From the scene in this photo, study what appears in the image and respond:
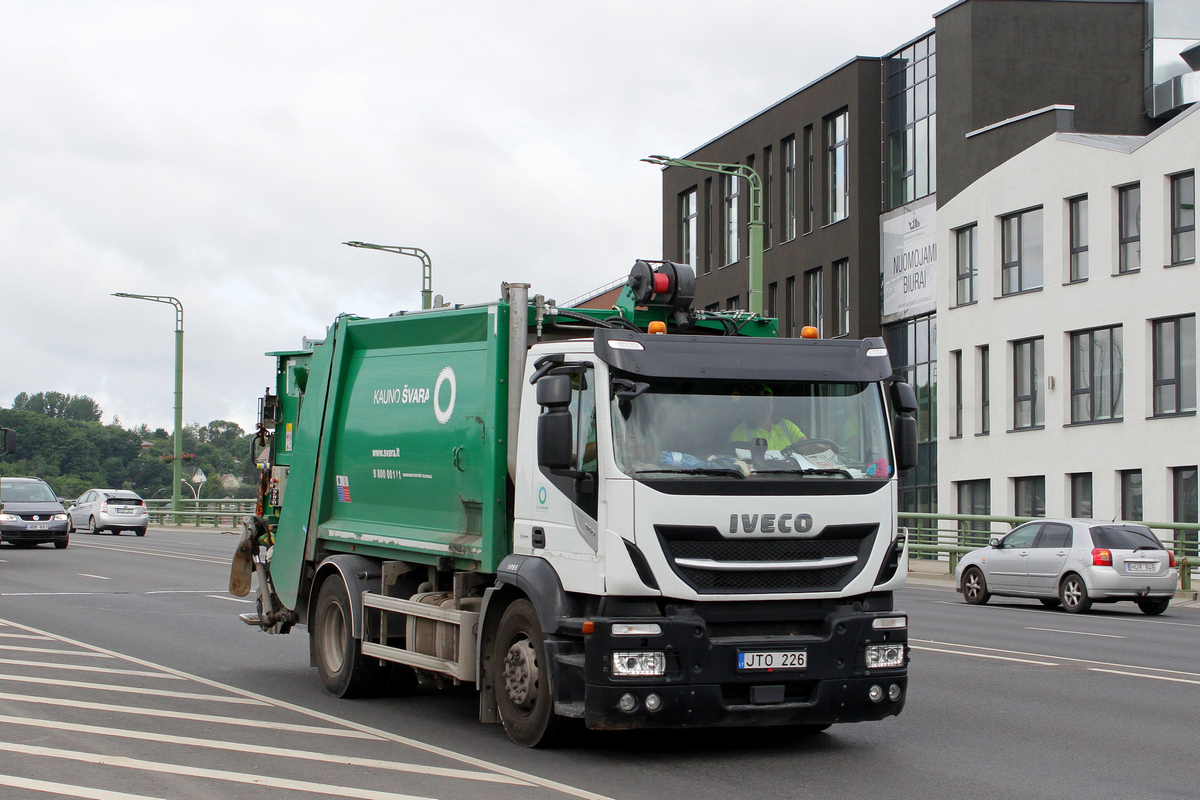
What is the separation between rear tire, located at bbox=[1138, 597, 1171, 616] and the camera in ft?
72.7

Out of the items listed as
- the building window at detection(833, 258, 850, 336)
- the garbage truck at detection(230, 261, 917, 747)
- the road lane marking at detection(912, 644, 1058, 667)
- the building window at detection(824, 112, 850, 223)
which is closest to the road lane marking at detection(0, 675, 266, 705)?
the garbage truck at detection(230, 261, 917, 747)

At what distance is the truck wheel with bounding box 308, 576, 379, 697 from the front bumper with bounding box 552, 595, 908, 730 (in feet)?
10.1

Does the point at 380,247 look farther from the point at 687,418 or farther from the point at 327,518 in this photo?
the point at 687,418

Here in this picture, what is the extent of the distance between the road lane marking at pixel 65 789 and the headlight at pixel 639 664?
2.53 metres

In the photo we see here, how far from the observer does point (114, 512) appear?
4747 cm

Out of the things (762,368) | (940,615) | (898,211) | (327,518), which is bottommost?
(940,615)

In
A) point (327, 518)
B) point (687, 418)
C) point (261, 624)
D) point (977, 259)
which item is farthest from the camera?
point (977, 259)

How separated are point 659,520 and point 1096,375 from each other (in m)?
30.3

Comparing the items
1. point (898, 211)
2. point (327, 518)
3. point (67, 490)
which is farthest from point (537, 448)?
point (67, 490)

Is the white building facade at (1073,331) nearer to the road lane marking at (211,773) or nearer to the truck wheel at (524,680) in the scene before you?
the truck wheel at (524,680)

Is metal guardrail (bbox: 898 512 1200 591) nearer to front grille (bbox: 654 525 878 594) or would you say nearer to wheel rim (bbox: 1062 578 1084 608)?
wheel rim (bbox: 1062 578 1084 608)

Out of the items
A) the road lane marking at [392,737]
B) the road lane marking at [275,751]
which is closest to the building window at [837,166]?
the road lane marking at [392,737]

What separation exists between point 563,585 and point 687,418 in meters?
1.21

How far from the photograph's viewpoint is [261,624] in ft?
41.5
